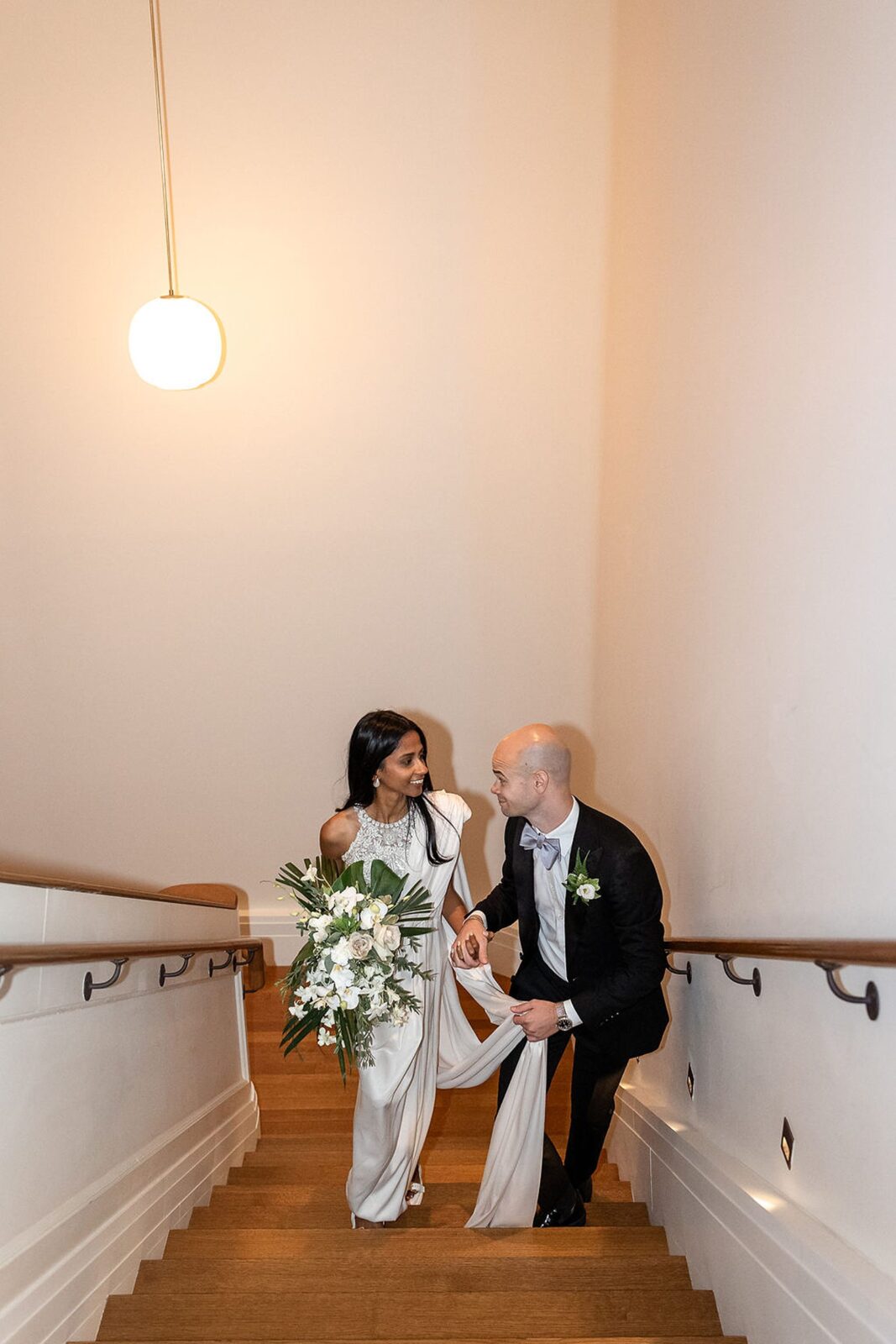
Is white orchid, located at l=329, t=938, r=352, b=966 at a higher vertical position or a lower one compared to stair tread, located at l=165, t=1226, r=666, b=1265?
higher

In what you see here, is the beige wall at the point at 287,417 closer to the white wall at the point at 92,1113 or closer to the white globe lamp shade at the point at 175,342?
the white globe lamp shade at the point at 175,342

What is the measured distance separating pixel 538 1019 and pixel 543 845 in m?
0.59

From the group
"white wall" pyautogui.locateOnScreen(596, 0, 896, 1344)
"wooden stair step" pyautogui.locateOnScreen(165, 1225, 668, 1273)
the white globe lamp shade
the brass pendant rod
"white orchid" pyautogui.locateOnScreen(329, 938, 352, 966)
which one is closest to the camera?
"white wall" pyautogui.locateOnScreen(596, 0, 896, 1344)

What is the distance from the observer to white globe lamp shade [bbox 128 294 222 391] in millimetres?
5949

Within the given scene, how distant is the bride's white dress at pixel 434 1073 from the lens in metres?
4.02

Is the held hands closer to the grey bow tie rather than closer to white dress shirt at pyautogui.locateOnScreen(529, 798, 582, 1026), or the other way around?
white dress shirt at pyautogui.locateOnScreen(529, 798, 582, 1026)

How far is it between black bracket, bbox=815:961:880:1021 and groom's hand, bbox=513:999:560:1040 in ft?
5.31

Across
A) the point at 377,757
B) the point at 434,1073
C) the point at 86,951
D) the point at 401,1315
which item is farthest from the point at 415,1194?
the point at 86,951

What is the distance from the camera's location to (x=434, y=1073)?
4.51 m

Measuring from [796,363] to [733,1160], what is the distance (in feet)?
7.28

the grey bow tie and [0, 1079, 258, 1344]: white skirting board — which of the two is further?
the grey bow tie

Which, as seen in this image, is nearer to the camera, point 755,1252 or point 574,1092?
point 755,1252

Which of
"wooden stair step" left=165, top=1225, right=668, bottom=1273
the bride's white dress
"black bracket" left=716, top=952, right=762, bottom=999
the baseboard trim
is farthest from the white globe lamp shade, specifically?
"black bracket" left=716, top=952, right=762, bottom=999

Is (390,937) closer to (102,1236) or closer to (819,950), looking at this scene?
(102,1236)
